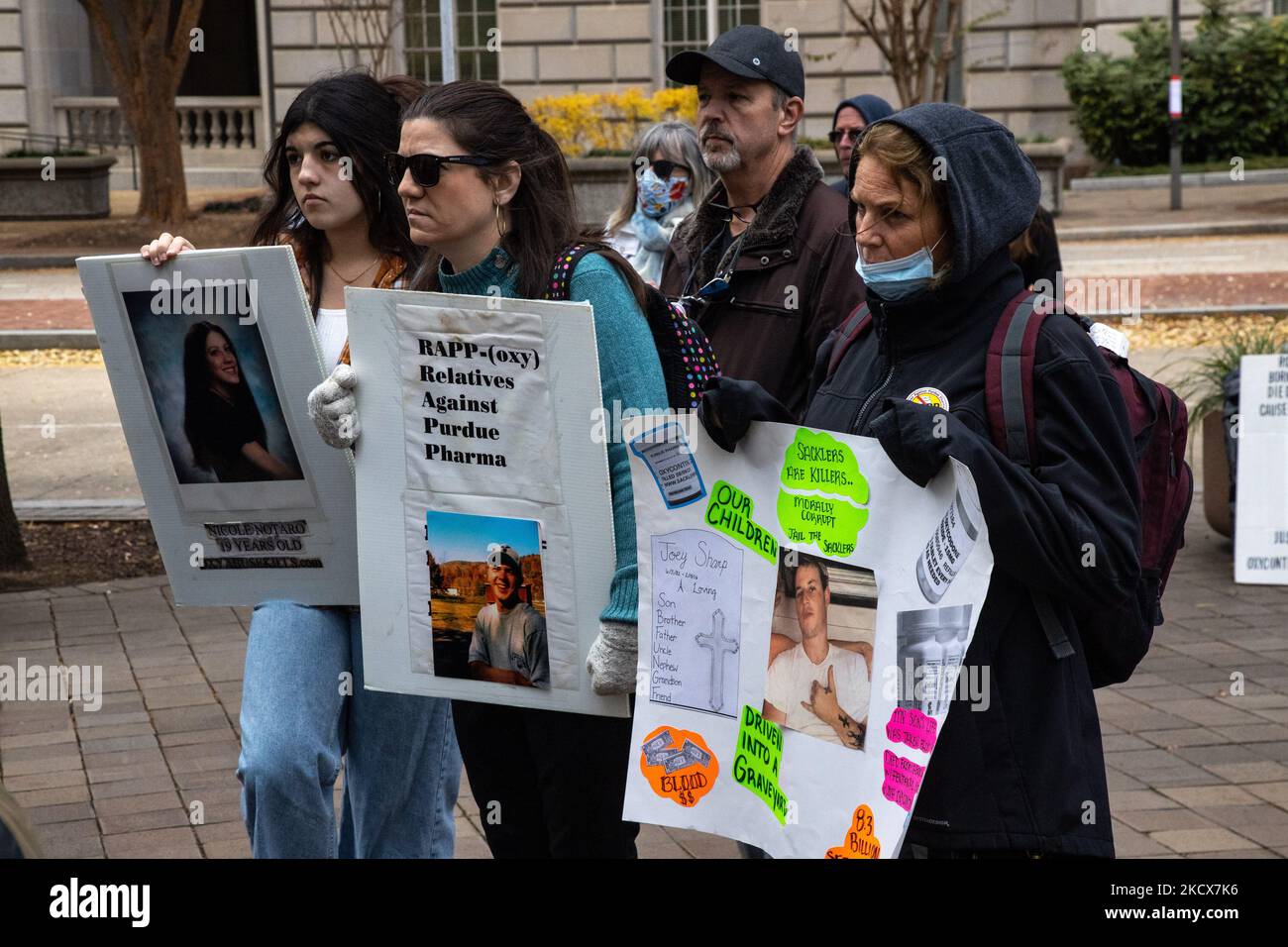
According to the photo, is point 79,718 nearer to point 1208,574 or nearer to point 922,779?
point 922,779

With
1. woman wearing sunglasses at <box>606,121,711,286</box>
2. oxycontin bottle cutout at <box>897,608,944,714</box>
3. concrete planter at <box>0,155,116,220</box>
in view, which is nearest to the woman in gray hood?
oxycontin bottle cutout at <box>897,608,944,714</box>

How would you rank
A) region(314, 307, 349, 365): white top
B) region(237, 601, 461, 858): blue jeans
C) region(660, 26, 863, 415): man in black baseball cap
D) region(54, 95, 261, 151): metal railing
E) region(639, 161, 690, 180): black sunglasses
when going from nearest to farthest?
region(237, 601, 461, 858): blue jeans, region(314, 307, 349, 365): white top, region(660, 26, 863, 415): man in black baseball cap, region(639, 161, 690, 180): black sunglasses, region(54, 95, 261, 151): metal railing

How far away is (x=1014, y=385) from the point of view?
8.54 feet

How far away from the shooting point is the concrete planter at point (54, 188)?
2334 centimetres

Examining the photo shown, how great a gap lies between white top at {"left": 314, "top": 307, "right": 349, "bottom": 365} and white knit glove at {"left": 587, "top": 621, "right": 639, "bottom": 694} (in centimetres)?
95

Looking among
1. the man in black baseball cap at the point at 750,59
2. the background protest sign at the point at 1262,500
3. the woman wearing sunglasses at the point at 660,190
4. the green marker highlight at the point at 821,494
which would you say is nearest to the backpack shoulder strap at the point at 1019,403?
the green marker highlight at the point at 821,494

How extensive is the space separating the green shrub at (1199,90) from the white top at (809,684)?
2552 centimetres

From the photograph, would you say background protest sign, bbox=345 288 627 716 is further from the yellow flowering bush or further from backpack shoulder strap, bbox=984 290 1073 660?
the yellow flowering bush

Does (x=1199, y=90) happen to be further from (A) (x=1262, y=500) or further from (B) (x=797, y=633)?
(B) (x=797, y=633)

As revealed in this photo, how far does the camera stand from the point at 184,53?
20.3m

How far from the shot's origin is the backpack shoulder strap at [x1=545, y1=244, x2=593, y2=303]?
10.0 ft

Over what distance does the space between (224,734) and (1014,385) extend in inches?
152

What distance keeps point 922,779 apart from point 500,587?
919 millimetres
